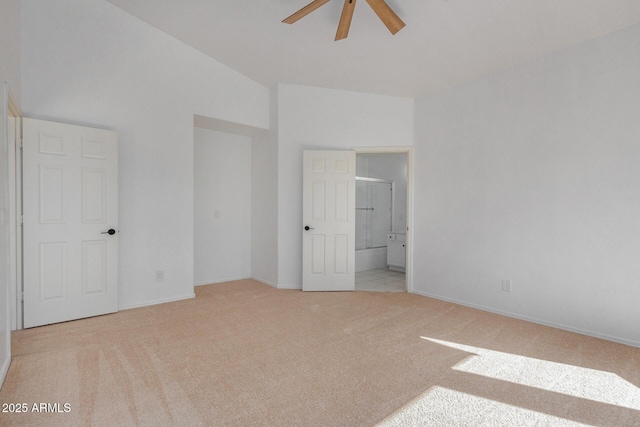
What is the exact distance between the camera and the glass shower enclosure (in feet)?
22.0

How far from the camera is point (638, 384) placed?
2.17 metres

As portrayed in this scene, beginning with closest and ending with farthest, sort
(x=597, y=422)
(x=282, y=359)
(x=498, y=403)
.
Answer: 1. (x=597, y=422)
2. (x=498, y=403)
3. (x=282, y=359)

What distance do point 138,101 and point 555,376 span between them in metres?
4.67

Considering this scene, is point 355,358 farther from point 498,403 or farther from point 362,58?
point 362,58

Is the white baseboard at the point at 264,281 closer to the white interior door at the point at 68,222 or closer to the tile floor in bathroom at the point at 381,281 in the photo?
the tile floor in bathroom at the point at 381,281

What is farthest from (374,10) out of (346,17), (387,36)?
(387,36)

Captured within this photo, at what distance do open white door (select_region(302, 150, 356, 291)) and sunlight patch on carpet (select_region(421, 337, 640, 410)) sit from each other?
2.17 m

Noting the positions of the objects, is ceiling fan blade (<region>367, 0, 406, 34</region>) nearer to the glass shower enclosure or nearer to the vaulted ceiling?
the vaulted ceiling

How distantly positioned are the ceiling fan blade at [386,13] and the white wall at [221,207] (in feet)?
10.7

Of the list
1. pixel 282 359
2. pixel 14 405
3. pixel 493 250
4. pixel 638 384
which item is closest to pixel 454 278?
pixel 493 250

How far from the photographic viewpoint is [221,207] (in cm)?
511

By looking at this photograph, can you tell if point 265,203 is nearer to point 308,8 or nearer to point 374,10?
point 308,8

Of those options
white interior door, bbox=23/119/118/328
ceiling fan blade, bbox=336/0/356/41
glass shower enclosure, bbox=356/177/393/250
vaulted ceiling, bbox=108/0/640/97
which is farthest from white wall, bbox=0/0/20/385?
glass shower enclosure, bbox=356/177/393/250

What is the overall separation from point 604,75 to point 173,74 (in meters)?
4.48
